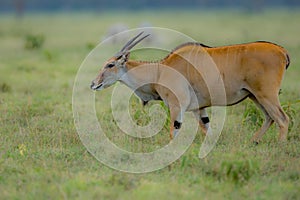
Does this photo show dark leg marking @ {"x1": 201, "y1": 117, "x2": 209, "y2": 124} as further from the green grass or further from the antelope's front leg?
the antelope's front leg

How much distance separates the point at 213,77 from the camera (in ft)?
21.9

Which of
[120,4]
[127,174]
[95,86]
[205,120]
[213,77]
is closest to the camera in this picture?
[127,174]

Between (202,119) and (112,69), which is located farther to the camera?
(202,119)

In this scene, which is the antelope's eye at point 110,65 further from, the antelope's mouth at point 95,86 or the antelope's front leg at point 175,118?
the antelope's front leg at point 175,118

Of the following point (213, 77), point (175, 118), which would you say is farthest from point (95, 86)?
point (213, 77)

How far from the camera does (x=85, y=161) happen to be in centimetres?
609

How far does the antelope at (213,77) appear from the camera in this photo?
6.45 meters

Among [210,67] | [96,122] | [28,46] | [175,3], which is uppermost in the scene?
[210,67]

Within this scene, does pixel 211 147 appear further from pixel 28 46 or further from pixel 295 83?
pixel 28 46

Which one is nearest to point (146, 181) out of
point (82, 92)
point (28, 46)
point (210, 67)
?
point (210, 67)

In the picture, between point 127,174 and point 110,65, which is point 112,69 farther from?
point 127,174

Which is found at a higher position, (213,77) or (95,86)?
(213,77)

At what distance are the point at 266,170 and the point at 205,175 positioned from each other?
0.63 meters

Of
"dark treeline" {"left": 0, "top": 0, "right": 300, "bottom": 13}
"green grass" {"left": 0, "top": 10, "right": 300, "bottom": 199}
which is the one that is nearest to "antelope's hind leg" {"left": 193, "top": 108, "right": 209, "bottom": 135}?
"green grass" {"left": 0, "top": 10, "right": 300, "bottom": 199}
